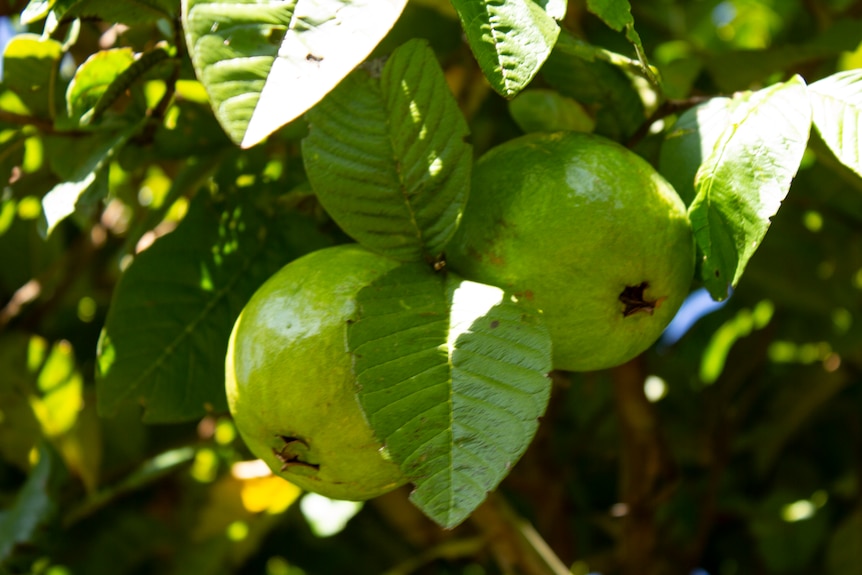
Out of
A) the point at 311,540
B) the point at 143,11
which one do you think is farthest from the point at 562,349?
the point at 311,540

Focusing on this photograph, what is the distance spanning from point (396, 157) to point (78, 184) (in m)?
0.35

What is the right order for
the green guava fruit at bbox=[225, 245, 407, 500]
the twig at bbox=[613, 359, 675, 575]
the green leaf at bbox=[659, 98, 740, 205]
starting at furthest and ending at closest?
the twig at bbox=[613, 359, 675, 575], the green leaf at bbox=[659, 98, 740, 205], the green guava fruit at bbox=[225, 245, 407, 500]

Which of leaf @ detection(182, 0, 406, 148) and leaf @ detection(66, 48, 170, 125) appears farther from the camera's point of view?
leaf @ detection(66, 48, 170, 125)

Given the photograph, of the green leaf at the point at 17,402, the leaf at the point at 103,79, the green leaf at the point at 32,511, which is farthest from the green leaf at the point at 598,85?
the green leaf at the point at 17,402

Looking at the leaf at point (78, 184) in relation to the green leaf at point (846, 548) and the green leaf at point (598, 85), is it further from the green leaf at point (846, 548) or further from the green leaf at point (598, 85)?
the green leaf at point (846, 548)

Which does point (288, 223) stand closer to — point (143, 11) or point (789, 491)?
point (143, 11)

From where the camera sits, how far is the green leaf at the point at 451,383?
25.1 inches

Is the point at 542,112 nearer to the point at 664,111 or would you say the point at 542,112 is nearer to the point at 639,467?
the point at 664,111

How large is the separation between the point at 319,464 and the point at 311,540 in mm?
1075

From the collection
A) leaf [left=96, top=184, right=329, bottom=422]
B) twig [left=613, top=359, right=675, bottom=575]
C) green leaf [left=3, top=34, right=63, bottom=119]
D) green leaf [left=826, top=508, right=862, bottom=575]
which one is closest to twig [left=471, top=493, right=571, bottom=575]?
twig [left=613, top=359, right=675, bottom=575]

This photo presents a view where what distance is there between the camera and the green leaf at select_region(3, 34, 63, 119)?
101cm

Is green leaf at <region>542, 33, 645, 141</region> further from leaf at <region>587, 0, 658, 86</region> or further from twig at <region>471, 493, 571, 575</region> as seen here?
twig at <region>471, 493, 571, 575</region>

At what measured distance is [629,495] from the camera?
4.94 feet

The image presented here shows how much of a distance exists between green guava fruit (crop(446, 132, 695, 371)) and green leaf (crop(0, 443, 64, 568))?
2.54ft
